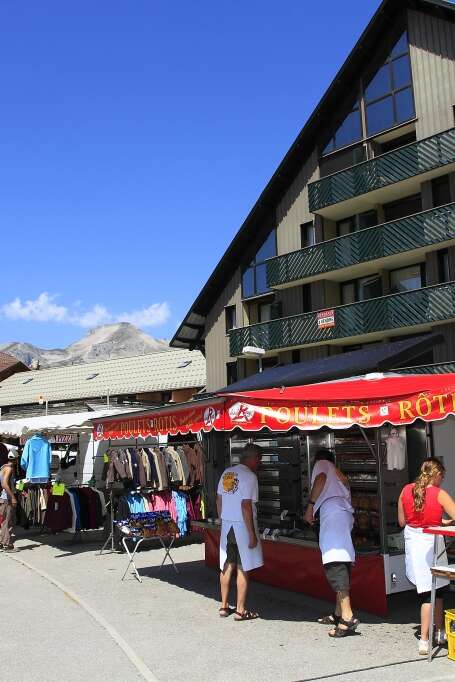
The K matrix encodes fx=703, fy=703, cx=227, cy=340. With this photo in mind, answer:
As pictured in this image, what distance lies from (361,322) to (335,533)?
74.3 ft

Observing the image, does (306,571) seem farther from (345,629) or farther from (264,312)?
(264,312)

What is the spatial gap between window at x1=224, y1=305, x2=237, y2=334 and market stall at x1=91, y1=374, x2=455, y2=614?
2542 cm

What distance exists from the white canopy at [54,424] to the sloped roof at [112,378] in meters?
28.4

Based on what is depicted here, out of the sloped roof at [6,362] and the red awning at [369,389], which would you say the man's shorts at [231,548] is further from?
the sloped roof at [6,362]

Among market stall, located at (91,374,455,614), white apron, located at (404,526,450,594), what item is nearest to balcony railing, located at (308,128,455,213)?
market stall, located at (91,374,455,614)

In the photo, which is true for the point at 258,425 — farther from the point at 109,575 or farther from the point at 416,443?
the point at 109,575

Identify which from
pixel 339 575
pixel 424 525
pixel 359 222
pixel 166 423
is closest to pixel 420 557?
pixel 424 525

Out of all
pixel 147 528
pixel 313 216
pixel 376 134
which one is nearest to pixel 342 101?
pixel 376 134

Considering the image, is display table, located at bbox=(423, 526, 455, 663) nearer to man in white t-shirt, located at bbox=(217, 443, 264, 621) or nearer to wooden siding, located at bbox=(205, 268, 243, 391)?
man in white t-shirt, located at bbox=(217, 443, 264, 621)

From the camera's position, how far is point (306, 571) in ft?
29.1

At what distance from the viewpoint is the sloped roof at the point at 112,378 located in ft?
156

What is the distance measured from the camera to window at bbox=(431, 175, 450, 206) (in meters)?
27.2

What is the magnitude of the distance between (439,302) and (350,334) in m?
4.52

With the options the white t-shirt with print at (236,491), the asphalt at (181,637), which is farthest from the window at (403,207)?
the white t-shirt with print at (236,491)
